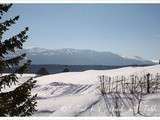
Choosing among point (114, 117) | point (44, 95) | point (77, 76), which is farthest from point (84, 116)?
point (77, 76)

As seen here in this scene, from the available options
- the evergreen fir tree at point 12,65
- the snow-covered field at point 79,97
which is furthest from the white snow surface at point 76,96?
the evergreen fir tree at point 12,65

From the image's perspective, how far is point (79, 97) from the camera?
6.05m

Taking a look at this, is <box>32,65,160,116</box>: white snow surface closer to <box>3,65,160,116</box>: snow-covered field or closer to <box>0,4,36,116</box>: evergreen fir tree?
<box>3,65,160,116</box>: snow-covered field

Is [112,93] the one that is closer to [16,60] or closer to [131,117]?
[131,117]

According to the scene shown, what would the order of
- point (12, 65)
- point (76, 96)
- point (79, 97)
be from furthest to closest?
1. point (76, 96)
2. point (79, 97)
3. point (12, 65)

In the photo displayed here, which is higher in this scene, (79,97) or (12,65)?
(12,65)

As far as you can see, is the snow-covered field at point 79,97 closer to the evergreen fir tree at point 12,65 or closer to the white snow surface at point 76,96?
the white snow surface at point 76,96

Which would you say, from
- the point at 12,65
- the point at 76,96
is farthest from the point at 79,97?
the point at 12,65

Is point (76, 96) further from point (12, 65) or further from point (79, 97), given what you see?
point (12, 65)

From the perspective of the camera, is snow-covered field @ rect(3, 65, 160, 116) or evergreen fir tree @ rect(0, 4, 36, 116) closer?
evergreen fir tree @ rect(0, 4, 36, 116)

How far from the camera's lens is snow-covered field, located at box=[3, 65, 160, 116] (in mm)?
5359

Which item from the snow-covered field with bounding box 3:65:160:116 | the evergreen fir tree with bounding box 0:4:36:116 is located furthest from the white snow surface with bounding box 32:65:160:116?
the evergreen fir tree with bounding box 0:4:36:116

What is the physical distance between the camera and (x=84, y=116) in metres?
5.19

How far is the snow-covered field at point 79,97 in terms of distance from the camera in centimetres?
536
